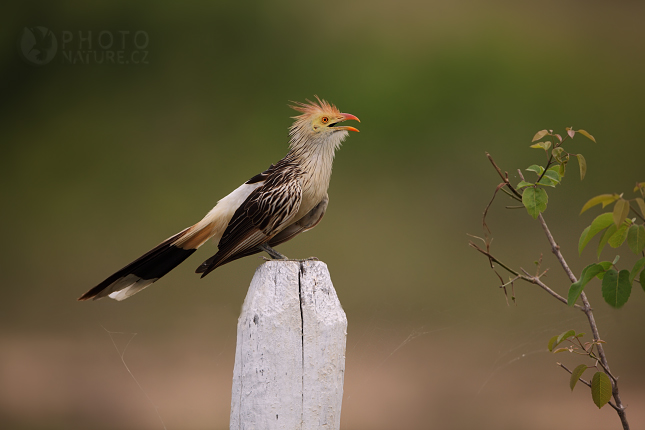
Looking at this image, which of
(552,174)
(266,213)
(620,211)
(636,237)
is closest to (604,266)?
(636,237)

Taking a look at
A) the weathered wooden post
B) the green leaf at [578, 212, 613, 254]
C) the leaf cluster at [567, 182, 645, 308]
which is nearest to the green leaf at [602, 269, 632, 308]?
the leaf cluster at [567, 182, 645, 308]

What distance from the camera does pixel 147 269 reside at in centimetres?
204

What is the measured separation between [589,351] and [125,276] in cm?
153

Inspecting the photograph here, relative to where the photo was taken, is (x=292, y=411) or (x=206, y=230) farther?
(x=206, y=230)

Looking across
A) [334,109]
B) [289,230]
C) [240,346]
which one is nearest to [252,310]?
[240,346]

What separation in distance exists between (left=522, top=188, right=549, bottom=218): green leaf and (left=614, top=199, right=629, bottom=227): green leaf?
368 mm

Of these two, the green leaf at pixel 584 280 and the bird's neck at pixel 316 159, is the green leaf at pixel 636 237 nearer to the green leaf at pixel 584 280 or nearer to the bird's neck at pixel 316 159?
the green leaf at pixel 584 280

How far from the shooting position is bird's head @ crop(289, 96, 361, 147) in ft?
7.61

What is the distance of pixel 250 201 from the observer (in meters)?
2.14

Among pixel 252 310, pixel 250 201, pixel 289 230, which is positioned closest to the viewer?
pixel 252 310

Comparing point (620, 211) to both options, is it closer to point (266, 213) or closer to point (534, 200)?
point (534, 200)

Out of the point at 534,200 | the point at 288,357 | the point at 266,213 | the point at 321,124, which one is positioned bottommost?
the point at 288,357

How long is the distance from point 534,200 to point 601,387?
22.2 inches

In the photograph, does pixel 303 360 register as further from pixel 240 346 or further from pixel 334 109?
pixel 334 109
